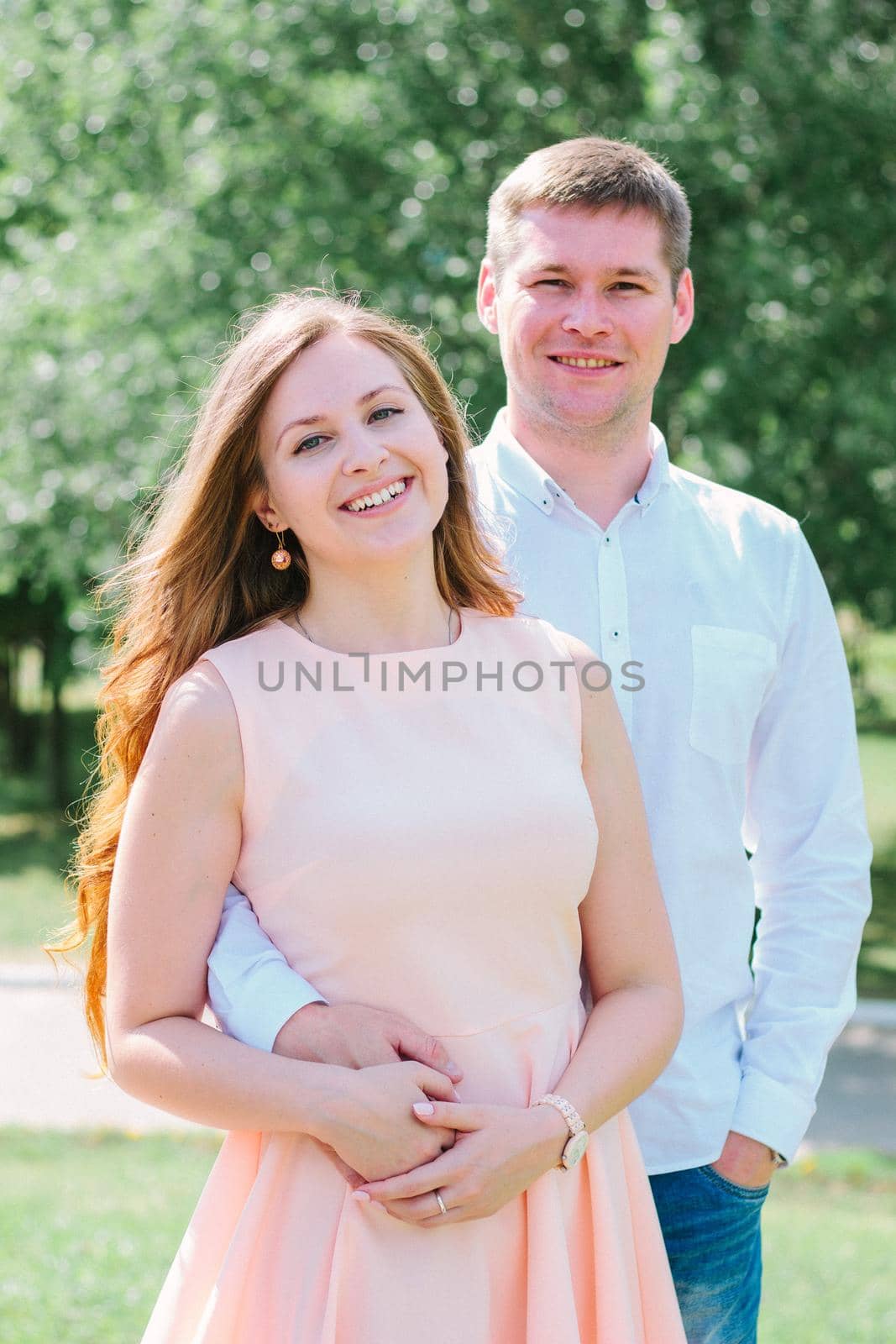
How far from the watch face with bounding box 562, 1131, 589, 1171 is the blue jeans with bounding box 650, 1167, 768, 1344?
527 millimetres

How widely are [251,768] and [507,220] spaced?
1.29 m

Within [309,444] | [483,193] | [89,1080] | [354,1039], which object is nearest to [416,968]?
[354,1039]

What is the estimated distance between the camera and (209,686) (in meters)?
1.97

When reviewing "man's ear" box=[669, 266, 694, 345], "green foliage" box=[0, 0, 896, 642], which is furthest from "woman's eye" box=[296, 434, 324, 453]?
"green foliage" box=[0, 0, 896, 642]

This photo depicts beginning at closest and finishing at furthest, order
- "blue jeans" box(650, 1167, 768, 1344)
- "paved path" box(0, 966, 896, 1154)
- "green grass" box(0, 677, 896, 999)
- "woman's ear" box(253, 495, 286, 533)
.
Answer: "woman's ear" box(253, 495, 286, 533)
"blue jeans" box(650, 1167, 768, 1344)
"paved path" box(0, 966, 896, 1154)
"green grass" box(0, 677, 896, 999)

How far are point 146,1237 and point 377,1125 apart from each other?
3.42 meters

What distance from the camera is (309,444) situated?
6.91 ft

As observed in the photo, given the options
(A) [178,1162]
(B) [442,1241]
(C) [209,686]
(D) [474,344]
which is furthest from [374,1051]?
(D) [474,344]

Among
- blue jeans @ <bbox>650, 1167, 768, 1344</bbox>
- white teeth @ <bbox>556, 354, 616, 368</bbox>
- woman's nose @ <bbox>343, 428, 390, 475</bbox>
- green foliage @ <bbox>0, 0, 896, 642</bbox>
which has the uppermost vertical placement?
green foliage @ <bbox>0, 0, 896, 642</bbox>

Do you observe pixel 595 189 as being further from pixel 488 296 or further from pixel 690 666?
pixel 690 666

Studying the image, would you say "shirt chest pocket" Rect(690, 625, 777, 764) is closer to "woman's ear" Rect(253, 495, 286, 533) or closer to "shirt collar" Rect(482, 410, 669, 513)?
"shirt collar" Rect(482, 410, 669, 513)

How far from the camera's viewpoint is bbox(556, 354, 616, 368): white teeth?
100 inches

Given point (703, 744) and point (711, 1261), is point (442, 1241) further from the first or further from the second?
point (703, 744)

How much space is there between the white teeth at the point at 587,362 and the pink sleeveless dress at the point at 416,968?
77 cm
